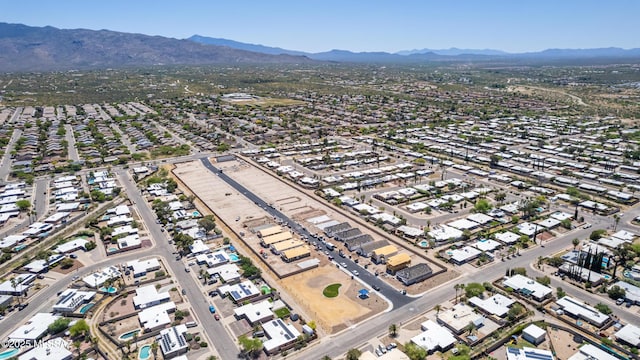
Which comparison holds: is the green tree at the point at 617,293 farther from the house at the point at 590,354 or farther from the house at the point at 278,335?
the house at the point at 278,335

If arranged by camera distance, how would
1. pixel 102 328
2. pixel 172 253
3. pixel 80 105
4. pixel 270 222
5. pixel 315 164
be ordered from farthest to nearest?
pixel 80 105
pixel 315 164
pixel 270 222
pixel 172 253
pixel 102 328

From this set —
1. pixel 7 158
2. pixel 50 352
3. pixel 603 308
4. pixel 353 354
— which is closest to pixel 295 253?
pixel 353 354

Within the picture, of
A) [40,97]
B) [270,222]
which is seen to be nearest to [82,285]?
[270,222]

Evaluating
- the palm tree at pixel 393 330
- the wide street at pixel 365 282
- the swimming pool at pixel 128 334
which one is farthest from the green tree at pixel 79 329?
the palm tree at pixel 393 330

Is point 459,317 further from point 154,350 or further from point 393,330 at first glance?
point 154,350

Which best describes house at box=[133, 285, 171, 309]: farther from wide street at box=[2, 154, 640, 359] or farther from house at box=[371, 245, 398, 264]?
house at box=[371, 245, 398, 264]

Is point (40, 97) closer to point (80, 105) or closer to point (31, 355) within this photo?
point (80, 105)
